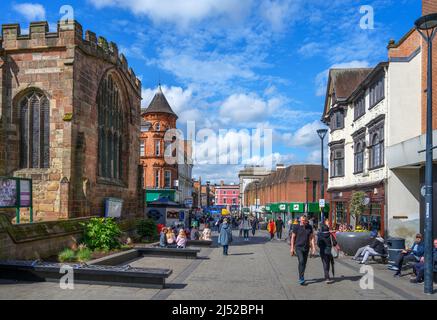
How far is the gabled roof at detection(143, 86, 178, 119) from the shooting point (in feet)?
164

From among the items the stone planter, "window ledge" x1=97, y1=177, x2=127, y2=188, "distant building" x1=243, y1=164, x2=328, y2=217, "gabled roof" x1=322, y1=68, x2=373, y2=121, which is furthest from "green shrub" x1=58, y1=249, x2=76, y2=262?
"distant building" x1=243, y1=164, x2=328, y2=217

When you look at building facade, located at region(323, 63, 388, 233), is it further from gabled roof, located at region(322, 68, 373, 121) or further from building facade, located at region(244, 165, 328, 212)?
building facade, located at region(244, 165, 328, 212)

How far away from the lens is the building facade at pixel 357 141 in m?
22.2

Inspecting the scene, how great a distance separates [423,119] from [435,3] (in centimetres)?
512

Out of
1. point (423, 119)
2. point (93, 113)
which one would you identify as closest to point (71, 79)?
point (93, 113)

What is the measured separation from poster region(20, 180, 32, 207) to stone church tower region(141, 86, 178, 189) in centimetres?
3525

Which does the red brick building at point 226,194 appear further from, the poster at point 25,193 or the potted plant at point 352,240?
the poster at point 25,193

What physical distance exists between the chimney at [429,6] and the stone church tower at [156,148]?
35.5 metres

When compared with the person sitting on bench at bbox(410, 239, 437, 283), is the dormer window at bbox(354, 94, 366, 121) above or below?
above

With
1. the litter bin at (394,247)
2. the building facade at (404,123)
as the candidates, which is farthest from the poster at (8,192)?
the building facade at (404,123)

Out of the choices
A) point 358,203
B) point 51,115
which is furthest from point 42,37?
point 358,203

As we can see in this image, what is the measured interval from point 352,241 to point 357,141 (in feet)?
36.5

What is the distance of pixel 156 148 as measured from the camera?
49.3 m

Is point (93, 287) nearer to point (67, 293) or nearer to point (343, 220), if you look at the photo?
point (67, 293)
